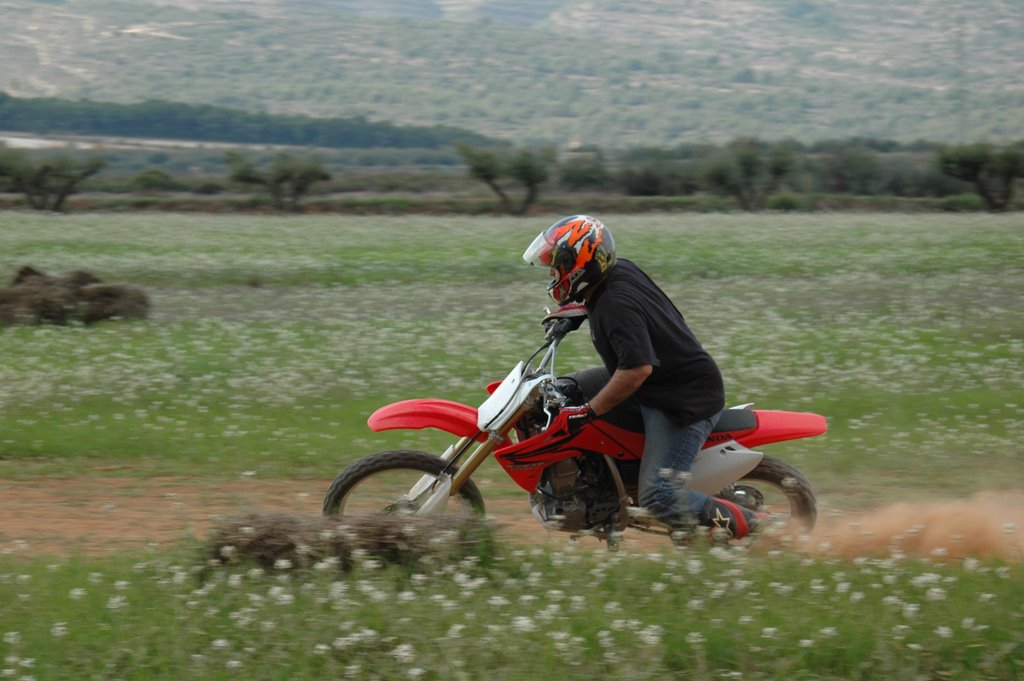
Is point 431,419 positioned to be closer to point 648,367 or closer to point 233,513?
point 648,367

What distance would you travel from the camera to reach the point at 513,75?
559 ft

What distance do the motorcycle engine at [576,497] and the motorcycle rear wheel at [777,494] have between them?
30.3 inches

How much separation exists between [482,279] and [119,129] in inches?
3657

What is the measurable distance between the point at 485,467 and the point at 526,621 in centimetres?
579

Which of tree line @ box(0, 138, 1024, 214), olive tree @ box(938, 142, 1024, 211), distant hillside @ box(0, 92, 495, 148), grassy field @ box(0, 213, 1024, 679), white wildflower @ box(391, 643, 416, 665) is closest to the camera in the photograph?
white wildflower @ box(391, 643, 416, 665)

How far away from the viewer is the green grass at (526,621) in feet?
18.0

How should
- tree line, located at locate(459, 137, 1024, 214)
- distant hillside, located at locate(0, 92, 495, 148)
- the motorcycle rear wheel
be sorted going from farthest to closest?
1. distant hillside, located at locate(0, 92, 495, 148)
2. tree line, located at locate(459, 137, 1024, 214)
3. the motorcycle rear wheel

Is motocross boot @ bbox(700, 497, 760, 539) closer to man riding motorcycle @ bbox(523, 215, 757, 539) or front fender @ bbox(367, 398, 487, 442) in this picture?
man riding motorcycle @ bbox(523, 215, 757, 539)

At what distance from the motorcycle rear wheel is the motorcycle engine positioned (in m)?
0.77

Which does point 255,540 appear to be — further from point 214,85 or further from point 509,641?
point 214,85

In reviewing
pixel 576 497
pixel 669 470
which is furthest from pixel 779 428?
pixel 576 497

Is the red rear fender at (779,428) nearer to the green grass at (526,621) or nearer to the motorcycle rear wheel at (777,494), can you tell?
the motorcycle rear wheel at (777,494)

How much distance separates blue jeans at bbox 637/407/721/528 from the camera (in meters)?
7.19

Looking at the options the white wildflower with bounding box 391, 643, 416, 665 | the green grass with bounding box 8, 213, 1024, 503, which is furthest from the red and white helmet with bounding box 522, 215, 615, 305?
the green grass with bounding box 8, 213, 1024, 503
